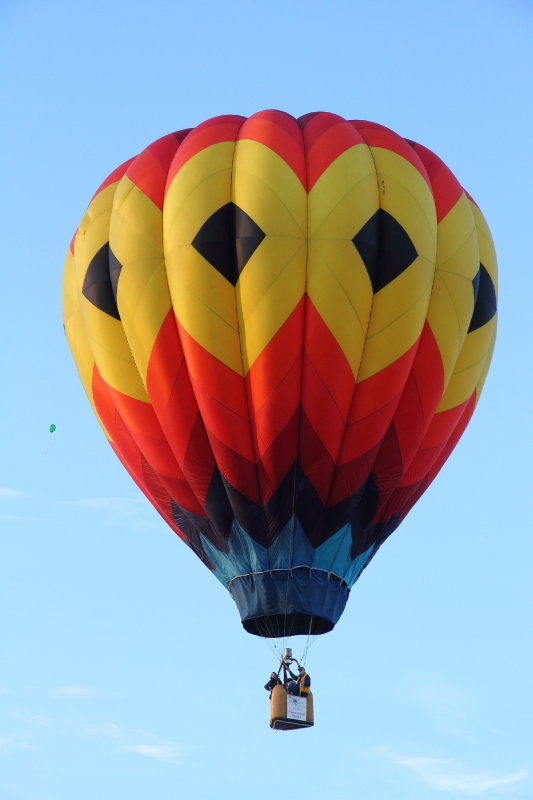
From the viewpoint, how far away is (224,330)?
1941 cm

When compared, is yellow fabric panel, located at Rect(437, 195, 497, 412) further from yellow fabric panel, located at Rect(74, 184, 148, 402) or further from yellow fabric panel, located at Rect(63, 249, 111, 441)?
yellow fabric panel, located at Rect(63, 249, 111, 441)

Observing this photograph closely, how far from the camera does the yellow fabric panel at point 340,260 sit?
19.3m

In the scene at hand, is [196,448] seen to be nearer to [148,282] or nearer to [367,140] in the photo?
[148,282]

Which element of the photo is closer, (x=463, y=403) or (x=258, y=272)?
(x=258, y=272)

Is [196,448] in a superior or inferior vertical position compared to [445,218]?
inferior

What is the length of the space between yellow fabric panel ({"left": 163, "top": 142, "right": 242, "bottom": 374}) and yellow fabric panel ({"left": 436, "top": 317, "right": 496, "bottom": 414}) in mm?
2382

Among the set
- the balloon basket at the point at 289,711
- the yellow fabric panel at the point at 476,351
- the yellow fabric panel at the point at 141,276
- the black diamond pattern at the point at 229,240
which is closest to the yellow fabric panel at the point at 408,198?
the yellow fabric panel at the point at 476,351

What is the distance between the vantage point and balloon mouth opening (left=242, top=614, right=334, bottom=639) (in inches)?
778

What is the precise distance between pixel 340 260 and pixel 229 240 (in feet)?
3.66

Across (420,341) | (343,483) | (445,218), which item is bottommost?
(343,483)

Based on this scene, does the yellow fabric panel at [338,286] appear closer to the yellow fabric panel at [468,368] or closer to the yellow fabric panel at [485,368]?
the yellow fabric panel at [468,368]

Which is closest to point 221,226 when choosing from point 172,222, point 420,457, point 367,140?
point 172,222

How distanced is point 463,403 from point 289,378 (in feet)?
7.70

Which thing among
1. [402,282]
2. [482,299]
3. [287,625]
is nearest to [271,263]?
[402,282]
